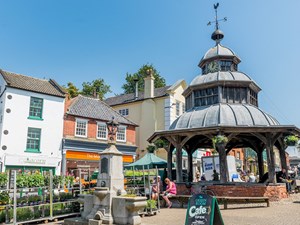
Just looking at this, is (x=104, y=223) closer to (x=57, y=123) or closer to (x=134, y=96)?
(x=57, y=123)

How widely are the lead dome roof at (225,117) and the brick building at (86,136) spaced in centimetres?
994

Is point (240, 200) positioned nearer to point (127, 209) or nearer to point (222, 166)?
point (222, 166)

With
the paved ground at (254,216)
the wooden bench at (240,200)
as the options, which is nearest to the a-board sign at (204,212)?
the paved ground at (254,216)

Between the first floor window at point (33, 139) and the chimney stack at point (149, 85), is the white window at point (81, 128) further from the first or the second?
the chimney stack at point (149, 85)

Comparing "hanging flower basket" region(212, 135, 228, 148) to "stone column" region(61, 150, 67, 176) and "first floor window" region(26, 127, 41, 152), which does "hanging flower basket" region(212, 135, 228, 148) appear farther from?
"first floor window" region(26, 127, 41, 152)

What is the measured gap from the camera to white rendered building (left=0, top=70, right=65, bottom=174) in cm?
2061

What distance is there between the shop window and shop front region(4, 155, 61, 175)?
3.35 m

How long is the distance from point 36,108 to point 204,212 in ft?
63.5

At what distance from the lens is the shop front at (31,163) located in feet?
66.2

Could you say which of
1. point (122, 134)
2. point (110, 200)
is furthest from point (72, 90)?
point (110, 200)

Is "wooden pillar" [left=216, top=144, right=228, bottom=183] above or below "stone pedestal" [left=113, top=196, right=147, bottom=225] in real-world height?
above

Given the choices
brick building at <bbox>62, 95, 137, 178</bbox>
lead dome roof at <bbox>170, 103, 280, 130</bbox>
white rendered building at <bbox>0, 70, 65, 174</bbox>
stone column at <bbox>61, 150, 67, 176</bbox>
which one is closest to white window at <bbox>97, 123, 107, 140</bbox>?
brick building at <bbox>62, 95, 137, 178</bbox>

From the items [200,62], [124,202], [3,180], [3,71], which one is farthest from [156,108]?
[124,202]

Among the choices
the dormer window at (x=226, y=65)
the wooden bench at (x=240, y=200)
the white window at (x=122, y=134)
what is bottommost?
the wooden bench at (x=240, y=200)
